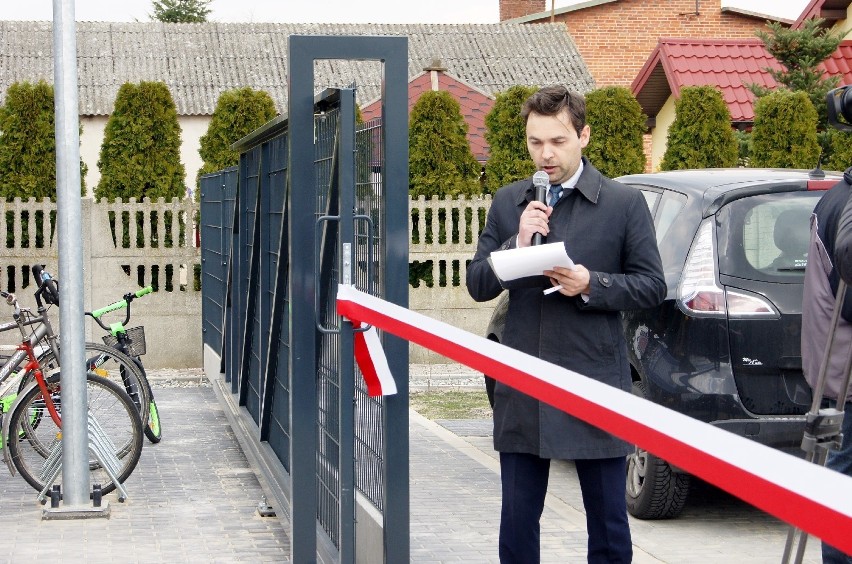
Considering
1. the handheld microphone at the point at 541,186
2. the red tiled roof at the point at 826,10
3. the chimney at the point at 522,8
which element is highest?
the chimney at the point at 522,8

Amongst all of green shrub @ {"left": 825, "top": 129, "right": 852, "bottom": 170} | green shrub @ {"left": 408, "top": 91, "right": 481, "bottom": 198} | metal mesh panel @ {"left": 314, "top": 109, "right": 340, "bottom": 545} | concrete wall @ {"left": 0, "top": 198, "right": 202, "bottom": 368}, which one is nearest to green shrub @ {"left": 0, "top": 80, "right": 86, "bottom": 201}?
concrete wall @ {"left": 0, "top": 198, "right": 202, "bottom": 368}

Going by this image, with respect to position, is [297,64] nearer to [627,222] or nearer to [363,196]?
[363,196]

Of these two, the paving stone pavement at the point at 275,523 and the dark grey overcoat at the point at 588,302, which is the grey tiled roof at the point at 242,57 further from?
the dark grey overcoat at the point at 588,302

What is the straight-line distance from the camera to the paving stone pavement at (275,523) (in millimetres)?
6000

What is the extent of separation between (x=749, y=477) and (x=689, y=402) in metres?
4.64

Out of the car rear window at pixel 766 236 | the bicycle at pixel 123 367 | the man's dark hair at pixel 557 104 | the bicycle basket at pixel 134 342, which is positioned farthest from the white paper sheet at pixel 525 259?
the bicycle basket at pixel 134 342

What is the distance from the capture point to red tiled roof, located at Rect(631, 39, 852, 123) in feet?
78.8

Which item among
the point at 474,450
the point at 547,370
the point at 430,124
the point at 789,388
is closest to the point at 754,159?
the point at 430,124

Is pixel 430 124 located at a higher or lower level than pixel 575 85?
lower

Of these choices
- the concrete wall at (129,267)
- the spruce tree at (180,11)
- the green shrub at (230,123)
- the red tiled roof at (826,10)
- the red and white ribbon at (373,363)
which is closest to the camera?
the red and white ribbon at (373,363)

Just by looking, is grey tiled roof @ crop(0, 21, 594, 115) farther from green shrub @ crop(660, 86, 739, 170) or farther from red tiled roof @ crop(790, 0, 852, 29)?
green shrub @ crop(660, 86, 739, 170)

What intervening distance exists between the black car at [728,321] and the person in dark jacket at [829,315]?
5.48ft

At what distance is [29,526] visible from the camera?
21.3ft

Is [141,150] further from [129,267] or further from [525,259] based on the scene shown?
[525,259]
